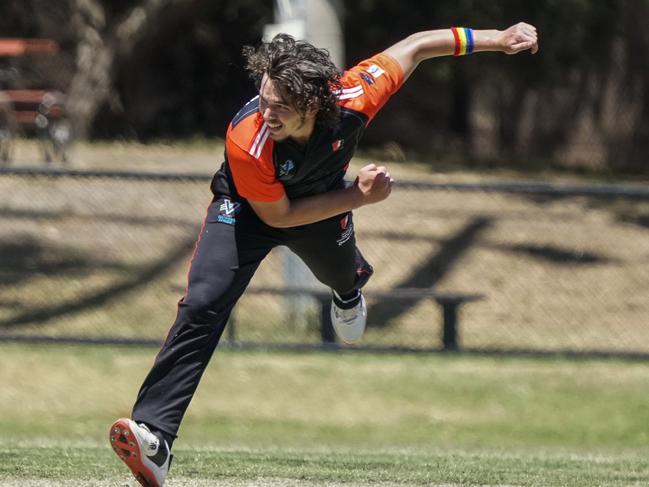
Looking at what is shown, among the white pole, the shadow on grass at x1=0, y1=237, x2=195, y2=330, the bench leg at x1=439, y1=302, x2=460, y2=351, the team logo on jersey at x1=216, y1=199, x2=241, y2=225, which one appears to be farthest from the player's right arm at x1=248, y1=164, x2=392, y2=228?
the shadow on grass at x1=0, y1=237, x2=195, y2=330

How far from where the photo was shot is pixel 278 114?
4.92 metres

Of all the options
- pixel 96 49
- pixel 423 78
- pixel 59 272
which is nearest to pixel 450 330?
pixel 59 272

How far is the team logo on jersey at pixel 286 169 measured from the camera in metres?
5.18

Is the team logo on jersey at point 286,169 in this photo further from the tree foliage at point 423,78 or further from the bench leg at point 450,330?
the tree foliage at point 423,78

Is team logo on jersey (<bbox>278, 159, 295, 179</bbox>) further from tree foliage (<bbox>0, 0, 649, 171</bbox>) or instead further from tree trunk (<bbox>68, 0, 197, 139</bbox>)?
tree foliage (<bbox>0, 0, 649, 171</bbox>)

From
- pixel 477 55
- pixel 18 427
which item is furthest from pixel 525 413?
pixel 477 55

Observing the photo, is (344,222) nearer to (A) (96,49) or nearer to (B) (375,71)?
(B) (375,71)

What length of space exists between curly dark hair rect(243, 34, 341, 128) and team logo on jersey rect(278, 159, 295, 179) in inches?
8.4

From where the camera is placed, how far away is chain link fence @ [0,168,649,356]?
11.5 meters

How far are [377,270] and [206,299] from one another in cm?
784

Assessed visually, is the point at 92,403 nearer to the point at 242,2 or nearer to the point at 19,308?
the point at 19,308

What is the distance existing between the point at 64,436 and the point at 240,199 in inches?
188

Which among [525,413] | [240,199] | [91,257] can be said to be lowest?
[525,413]

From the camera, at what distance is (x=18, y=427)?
10.0 metres
